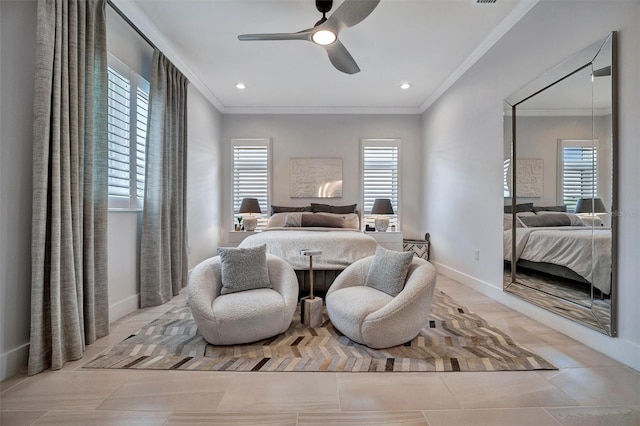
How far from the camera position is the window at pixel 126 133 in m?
2.70

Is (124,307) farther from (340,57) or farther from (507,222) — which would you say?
(507,222)

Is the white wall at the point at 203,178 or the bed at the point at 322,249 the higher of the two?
the white wall at the point at 203,178

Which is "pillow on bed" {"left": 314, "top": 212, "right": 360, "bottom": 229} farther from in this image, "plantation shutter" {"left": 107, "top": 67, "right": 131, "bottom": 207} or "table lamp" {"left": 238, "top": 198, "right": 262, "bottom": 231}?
"plantation shutter" {"left": 107, "top": 67, "right": 131, "bottom": 207}

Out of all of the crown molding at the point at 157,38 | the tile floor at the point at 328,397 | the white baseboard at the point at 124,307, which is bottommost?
the tile floor at the point at 328,397

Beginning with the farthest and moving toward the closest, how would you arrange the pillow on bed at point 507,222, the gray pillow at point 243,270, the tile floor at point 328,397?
the pillow on bed at point 507,222, the gray pillow at point 243,270, the tile floor at point 328,397

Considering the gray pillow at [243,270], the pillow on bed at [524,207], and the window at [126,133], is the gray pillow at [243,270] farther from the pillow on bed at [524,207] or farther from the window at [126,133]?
the pillow on bed at [524,207]

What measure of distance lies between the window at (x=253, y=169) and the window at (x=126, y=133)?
2.36m

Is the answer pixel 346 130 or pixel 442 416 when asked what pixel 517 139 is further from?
pixel 346 130

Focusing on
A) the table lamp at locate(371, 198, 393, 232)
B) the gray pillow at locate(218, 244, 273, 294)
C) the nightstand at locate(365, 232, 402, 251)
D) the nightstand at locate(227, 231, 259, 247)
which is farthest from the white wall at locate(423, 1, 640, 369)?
the nightstand at locate(227, 231, 259, 247)

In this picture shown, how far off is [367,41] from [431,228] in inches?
121

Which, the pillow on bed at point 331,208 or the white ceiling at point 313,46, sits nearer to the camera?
the white ceiling at point 313,46

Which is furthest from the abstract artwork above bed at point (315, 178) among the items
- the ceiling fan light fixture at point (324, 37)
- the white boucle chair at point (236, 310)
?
the white boucle chair at point (236, 310)

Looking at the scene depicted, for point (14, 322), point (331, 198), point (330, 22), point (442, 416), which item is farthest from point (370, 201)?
point (14, 322)

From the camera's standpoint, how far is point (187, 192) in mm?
4070
